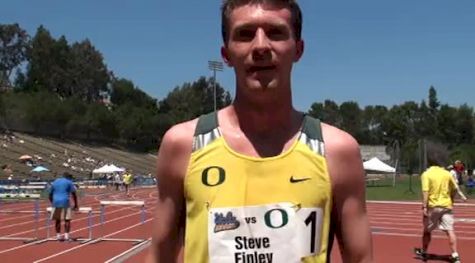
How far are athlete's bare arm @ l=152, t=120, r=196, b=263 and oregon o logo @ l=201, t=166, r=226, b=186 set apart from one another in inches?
2.7

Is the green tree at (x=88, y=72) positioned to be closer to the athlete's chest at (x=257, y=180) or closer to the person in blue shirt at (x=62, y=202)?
the person in blue shirt at (x=62, y=202)

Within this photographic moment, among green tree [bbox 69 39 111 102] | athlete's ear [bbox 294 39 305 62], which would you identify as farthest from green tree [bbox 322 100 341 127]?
athlete's ear [bbox 294 39 305 62]

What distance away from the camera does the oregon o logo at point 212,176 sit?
1915mm

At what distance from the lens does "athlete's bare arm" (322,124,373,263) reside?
195 centimetres

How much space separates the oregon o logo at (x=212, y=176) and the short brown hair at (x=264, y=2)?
1.27 feet

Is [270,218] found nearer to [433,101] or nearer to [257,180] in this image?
[257,180]

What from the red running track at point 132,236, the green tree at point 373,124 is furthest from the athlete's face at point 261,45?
the green tree at point 373,124

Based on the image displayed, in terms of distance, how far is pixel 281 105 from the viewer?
199 cm

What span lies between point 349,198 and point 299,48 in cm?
46

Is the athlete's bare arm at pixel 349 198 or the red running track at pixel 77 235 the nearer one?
the athlete's bare arm at pixel 349 198

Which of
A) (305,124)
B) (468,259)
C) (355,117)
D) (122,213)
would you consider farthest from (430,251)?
(355,117)

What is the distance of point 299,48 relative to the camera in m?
2.05

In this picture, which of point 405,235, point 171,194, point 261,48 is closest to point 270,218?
point 171,194

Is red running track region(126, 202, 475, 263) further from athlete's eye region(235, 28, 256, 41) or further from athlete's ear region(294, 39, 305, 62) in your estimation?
athlete's eye region(235, 28, 256, 41)
